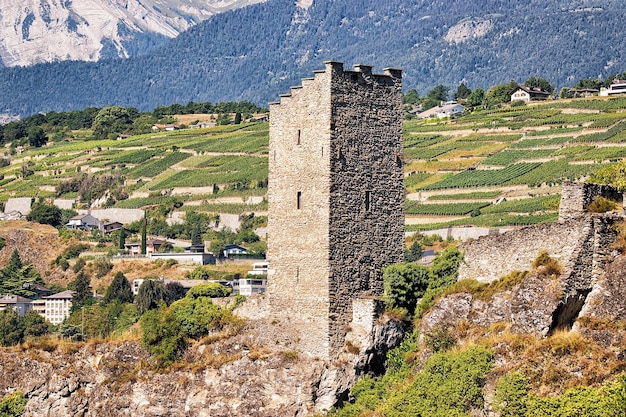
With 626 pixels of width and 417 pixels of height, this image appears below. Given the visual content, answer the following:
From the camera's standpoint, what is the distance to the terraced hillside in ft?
323

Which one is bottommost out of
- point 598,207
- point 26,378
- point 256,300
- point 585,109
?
point 26,378

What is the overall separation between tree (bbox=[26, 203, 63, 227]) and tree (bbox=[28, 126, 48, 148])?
54.7 meters

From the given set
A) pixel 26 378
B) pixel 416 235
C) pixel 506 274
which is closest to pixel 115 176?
pixel 416 235

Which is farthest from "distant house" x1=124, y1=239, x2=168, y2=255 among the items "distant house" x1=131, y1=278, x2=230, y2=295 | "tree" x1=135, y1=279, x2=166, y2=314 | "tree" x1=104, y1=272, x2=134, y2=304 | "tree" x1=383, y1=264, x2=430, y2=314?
"tree" x1=383, y1=264, x2=430, y2=314

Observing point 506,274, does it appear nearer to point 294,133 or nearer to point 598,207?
point 598,207

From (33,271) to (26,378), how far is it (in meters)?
57.8

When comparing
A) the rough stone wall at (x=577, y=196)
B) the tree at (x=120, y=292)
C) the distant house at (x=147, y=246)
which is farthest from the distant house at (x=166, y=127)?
the rough stone wall at (x=577, y=196)

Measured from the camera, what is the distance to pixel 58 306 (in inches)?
3349

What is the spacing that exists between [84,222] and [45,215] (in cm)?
398

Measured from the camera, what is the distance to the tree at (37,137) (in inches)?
6900

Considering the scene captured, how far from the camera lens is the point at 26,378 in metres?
44.2

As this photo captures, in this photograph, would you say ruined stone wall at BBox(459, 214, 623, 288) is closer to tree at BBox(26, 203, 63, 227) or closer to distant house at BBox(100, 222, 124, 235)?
distant house at BBox(100, 222, 124, 235)

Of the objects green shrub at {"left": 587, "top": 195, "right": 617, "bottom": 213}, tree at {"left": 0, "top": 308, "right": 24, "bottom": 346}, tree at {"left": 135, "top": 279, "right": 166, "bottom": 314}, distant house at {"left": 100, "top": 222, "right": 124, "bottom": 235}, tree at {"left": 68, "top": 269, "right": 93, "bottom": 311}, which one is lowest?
tree at {"left": 0, "top": 308, "right": 24, "bottom": 346}

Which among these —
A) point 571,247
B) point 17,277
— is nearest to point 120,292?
point 17,277
